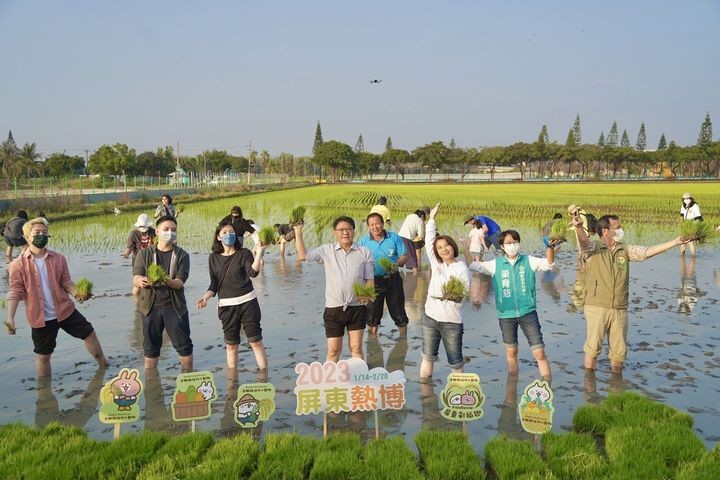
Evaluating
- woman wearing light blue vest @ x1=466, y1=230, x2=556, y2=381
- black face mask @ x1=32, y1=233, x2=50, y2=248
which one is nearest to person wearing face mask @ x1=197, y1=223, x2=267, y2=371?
black face mask @ x1=32, y1=233, x2=50, y2=248

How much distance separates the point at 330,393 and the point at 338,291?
113 cm

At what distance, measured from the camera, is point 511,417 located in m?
5.11

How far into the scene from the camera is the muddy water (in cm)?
506

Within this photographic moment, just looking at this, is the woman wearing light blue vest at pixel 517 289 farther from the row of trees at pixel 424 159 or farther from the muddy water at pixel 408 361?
the row of trees at pixel 424 159

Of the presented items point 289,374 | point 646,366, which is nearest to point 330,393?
point 289,374

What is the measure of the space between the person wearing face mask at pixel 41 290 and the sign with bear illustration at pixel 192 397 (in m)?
2.15

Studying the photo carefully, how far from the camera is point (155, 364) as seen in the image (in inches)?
244

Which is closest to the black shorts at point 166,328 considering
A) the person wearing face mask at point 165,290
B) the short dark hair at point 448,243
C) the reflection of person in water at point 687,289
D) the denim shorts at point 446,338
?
the person wearing face mask at point 165,290

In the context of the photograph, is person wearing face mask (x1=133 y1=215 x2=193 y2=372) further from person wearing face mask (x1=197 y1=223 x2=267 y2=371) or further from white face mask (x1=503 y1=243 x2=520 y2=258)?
white face mask (x1=503 y1=243 x2=520 y2=258)

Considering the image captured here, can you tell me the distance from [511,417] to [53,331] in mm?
4755

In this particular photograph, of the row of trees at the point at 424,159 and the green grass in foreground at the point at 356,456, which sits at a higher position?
the row of trees at the point at 424,159

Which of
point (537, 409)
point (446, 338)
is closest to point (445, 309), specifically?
point (446, 338)

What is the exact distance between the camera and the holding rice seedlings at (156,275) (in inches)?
212

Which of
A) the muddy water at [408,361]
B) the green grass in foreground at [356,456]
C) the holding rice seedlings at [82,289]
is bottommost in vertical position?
the muddy water at [408,361]
